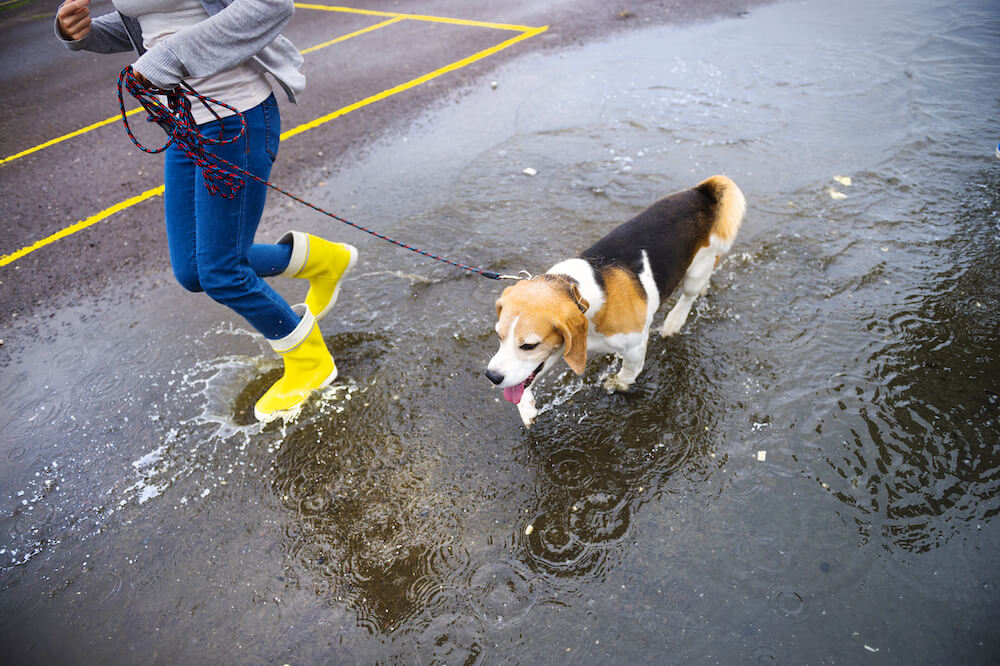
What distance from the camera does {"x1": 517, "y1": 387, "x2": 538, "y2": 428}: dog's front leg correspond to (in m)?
3.03

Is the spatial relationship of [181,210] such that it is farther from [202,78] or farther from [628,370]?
[628,370]

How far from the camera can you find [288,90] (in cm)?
276

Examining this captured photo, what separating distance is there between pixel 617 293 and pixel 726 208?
3.25 feet

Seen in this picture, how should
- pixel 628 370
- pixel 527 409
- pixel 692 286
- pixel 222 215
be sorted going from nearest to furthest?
pixel 222 215
pixel 527 409
pixel 628 370
pixel 692 286

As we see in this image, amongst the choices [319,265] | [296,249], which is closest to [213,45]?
[296,249]

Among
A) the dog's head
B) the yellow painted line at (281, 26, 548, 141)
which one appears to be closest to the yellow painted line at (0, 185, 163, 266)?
the yellow painted line at (281, 26, 548, 141)

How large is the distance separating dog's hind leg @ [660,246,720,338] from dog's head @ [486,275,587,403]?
1127mm

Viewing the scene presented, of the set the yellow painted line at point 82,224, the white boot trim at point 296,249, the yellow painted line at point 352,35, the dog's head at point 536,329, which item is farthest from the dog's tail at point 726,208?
the yellow painted line at point 352,35

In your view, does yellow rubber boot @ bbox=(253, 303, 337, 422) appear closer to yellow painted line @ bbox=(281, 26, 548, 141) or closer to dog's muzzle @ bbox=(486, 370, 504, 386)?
dog's muzzle @ bbox=(486, 370, 504, 386)

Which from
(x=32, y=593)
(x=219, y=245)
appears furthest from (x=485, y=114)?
(x=32, y=593)

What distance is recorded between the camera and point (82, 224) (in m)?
5.13

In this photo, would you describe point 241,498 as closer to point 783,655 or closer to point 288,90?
point 288,90

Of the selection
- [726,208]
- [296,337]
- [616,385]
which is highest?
[726,208]

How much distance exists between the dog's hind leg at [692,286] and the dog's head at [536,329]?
3.70ft
